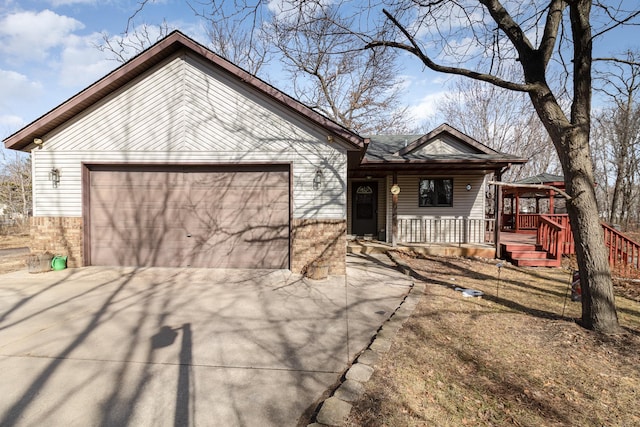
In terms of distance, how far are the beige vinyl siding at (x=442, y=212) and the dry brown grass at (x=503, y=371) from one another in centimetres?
642

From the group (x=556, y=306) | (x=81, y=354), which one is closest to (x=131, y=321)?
(x=81, y=354)

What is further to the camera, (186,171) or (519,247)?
(519,247)

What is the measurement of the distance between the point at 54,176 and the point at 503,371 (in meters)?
9.82

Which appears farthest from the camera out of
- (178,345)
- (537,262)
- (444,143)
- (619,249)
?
(444,143)

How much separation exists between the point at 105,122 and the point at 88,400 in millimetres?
6907

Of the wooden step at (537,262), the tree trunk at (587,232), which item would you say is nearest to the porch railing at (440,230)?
the wooden step at (537,262)

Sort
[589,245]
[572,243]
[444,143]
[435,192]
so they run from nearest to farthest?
[589,245]
[572,243]
[435,192]
[444,143]

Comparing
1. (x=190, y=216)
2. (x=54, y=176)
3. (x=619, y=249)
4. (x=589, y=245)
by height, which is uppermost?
(x=54, y=176)

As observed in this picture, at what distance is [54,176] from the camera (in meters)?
7.48

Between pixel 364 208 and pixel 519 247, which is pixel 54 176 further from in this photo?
pixel 519 247

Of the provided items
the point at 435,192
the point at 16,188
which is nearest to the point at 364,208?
the point at 435,192

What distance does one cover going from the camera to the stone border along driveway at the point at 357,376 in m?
2.39

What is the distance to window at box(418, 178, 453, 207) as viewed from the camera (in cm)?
1202

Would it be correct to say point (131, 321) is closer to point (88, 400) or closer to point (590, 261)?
point (88, 400)
